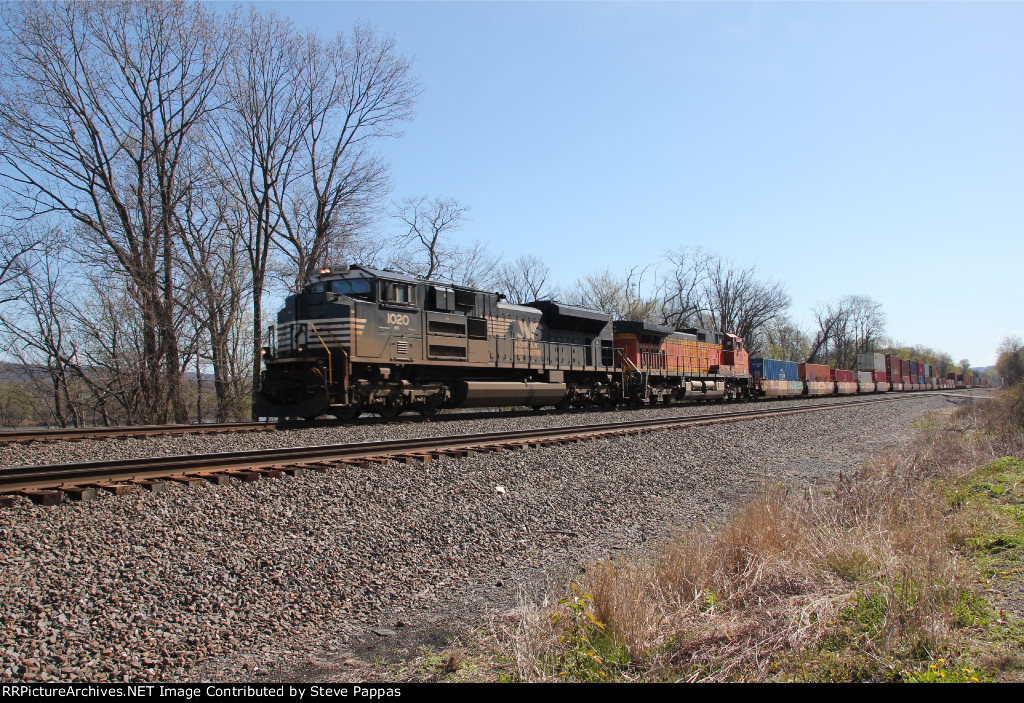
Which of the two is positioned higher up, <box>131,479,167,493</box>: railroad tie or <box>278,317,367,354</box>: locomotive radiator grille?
<box>278,317,367,354</box>: locomotive radiator grille

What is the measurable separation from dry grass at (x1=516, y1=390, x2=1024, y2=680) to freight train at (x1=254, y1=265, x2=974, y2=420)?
946 cm

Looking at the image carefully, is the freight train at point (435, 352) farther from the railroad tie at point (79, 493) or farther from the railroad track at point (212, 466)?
the railroad tie at point (79, 493)

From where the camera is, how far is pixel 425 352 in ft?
49.8

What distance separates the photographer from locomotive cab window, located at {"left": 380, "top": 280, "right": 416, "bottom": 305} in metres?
14.4

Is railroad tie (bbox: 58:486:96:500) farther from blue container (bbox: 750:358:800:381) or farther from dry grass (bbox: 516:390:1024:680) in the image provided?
blue container (bbox: 750:358:800:381)

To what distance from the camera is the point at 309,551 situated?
198 inches

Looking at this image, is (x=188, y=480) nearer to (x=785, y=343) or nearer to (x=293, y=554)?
(x=293, y=554)

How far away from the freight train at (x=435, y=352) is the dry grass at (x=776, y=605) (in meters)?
9.46

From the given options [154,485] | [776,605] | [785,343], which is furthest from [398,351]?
[785,343]

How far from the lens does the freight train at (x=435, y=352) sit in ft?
44.6

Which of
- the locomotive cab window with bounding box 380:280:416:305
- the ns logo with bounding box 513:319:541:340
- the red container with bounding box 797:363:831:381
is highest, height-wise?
the locomotive cab window with bounding box 380:280:416:305

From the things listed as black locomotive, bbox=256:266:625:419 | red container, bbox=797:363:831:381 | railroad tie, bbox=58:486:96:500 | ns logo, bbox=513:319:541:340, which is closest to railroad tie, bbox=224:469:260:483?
railroad tie, bbox=58:486:96:500

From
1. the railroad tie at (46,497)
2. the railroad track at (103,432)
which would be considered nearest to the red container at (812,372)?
the railroad track at (103,432)

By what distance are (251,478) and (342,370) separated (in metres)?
7.09
